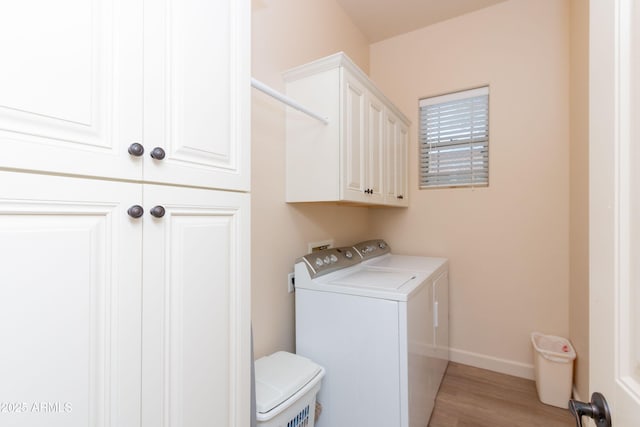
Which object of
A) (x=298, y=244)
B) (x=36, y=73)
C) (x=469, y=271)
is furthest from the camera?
(x=469, y=271)

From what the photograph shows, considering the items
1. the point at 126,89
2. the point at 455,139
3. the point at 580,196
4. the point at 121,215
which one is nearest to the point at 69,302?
the point at 121,215

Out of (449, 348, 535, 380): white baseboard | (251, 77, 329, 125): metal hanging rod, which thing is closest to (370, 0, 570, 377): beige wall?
(449, 348, 535, 380): white baseboard

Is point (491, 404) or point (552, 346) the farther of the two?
point (552, 346)

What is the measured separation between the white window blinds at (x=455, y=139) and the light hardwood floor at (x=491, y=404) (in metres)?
1.59

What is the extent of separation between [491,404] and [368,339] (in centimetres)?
125

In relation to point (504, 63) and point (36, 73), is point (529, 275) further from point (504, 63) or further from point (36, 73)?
point (36, 73)

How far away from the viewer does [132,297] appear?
0.65 m

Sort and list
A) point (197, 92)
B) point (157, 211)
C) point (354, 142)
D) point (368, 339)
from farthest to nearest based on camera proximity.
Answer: point (354, 142), point (368, 339), point (197, 92), point (157, 211)

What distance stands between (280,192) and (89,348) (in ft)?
4.22

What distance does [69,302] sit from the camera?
0.56 meters

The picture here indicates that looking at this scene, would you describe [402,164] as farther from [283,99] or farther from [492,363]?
[492,363]

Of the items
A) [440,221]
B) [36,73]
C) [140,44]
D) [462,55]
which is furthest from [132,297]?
[462,55]

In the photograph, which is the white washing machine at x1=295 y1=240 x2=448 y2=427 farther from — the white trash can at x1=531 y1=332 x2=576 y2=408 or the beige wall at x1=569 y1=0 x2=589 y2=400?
the beige wall at x1=569 y1=0 x2=589 y2=400

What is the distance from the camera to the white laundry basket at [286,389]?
120 centimetres
